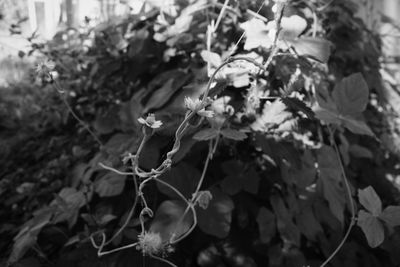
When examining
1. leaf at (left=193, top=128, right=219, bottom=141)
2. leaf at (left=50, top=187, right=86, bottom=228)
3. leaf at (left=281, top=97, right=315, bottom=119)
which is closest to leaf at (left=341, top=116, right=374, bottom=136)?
leaf at (left=281, top=97, right=315, bottom=119)

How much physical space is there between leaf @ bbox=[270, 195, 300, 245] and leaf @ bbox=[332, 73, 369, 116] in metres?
0.32

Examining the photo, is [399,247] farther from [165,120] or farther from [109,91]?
[109,91]

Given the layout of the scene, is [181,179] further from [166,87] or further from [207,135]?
[166,87]

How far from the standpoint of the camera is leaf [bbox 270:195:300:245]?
46.1 inches

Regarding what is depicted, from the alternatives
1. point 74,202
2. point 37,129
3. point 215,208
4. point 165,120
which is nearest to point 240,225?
point 215,208

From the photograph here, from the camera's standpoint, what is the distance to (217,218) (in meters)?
1.04

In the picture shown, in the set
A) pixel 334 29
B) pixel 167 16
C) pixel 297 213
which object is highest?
pixel 167 16

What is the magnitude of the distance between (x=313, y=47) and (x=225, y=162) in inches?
15.7

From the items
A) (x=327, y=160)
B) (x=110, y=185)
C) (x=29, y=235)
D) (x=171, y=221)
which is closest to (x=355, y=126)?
(x=327, y=160)

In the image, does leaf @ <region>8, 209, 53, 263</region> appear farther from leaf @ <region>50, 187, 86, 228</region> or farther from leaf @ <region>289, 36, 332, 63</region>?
leaf @ <region>289, 36, 332, 63</region>

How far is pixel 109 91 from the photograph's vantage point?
176 cm

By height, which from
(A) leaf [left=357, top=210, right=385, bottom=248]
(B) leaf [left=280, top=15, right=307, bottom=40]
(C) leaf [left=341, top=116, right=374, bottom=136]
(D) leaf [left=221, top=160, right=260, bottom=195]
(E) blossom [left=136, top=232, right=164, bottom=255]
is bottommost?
(D) leaf [left=221, top=160, right=260, bottom=195]

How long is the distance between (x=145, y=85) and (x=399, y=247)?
3.42 feet

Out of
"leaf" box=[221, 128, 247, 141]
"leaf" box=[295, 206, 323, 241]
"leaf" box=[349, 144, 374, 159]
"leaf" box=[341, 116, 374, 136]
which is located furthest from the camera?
"leaf" box=[349, 144, 374, 159]
